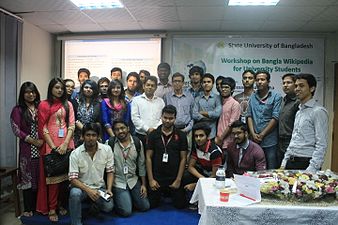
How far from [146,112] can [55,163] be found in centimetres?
116

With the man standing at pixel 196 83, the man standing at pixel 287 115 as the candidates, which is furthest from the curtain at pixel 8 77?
the man standing at pixel 287 115

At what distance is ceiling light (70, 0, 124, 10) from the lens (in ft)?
11.7

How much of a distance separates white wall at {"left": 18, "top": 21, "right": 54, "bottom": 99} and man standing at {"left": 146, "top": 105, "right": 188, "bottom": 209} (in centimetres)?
239

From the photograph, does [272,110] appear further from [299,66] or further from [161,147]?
[299,66]

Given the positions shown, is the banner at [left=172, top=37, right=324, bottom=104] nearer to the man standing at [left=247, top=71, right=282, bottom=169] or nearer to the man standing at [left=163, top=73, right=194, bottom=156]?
the man standing at [left=163, top=73, right=194, bottom=156]

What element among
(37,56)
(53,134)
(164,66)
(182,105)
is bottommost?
(53,134)

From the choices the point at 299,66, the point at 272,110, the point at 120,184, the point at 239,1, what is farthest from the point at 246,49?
the point at 120,184

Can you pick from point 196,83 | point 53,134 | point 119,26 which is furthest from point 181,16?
point 53,134

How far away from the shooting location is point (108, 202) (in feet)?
Answer: 9.65

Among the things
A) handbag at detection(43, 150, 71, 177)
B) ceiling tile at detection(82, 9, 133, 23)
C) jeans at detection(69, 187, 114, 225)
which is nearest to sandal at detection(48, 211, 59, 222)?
jeans at detection(69, 187, 114, 225)

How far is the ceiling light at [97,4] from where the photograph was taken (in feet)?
11.7

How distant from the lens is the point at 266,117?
3.29 m

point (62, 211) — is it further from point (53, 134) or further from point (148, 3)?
point (148, 3)

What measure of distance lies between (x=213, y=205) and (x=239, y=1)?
2.59 meters
